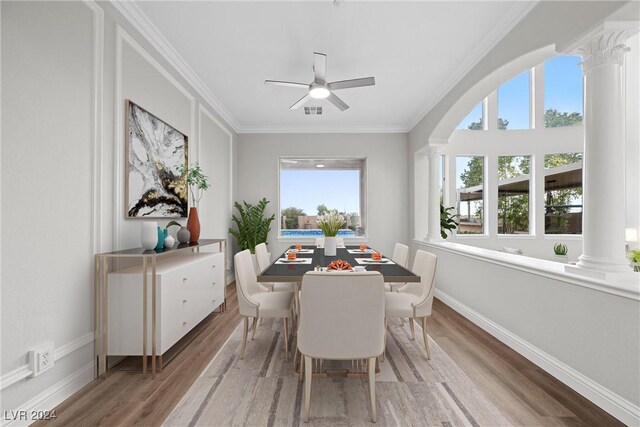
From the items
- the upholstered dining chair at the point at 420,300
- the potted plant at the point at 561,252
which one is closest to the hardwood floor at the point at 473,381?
the upholstered dining chair at the point at 420,300

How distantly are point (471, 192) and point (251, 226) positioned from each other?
424 centimetres

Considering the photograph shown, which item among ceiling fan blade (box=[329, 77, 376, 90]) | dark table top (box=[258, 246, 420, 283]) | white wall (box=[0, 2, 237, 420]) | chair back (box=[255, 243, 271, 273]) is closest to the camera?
white wall (box=[0, 2, 237, 420])

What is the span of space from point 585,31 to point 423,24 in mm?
1191

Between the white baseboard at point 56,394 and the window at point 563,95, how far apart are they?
7518mm

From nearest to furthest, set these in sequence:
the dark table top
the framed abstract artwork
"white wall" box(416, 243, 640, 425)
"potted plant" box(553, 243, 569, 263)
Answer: "white wall" box(416, 243, 640, 425)
the dark table top
the framed abstract artwork
"potted plant" box(553, 243, 569, 263)

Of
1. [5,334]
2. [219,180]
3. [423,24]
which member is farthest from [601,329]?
[219,180]

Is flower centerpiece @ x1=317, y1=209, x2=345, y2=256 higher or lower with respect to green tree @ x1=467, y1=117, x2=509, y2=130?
lower

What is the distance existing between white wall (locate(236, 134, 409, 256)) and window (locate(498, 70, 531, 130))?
1971mm

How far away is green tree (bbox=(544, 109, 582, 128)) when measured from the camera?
5.58m

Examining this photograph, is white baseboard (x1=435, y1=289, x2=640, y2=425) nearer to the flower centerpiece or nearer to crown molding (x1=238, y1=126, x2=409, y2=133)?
the flower centerpiece

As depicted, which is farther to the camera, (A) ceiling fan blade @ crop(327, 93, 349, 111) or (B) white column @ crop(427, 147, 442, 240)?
(B) white column @ crop(427, 147, 442, 240)

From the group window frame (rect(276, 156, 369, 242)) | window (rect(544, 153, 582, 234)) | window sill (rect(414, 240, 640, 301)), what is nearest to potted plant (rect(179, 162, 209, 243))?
window frame (rect(276, 156, 369, 242))

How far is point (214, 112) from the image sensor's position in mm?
4434

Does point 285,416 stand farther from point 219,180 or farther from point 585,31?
point 219,180
